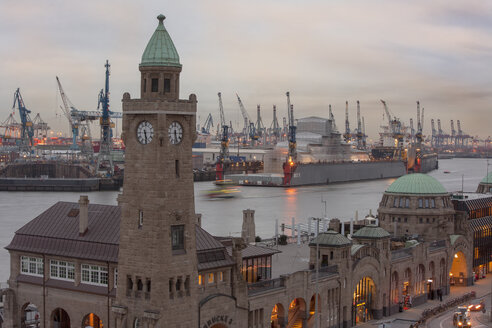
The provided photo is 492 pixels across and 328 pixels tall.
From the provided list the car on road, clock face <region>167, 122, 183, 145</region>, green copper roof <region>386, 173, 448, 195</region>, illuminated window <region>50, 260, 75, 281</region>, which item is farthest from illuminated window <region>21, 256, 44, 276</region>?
green copper roof <region>386, 173, 448, 195</region>

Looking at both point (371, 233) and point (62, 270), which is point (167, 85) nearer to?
point (62, 270)

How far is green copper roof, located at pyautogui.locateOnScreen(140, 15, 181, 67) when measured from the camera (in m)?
32.4

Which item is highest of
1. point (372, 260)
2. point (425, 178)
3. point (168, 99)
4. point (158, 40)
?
point (158, 40)

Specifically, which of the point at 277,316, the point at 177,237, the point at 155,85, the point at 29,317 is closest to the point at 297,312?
the point at 277,316

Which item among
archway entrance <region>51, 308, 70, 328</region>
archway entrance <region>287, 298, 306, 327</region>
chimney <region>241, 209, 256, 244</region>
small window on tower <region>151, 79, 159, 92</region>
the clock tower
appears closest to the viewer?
the clock tower

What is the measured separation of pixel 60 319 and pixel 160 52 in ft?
50.6

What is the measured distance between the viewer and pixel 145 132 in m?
Result: 32.6

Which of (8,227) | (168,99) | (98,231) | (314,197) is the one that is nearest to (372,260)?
(98,231)

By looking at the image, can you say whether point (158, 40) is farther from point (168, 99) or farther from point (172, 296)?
point (172, 296)

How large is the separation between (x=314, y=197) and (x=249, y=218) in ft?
371

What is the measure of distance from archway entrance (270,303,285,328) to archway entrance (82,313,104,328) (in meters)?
8.84

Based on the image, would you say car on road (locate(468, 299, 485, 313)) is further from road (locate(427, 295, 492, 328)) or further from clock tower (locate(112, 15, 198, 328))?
clock tower (locate(112, 15, 198, 328))

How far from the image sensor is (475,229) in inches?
2496

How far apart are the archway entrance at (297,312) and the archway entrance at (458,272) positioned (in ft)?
72.8
